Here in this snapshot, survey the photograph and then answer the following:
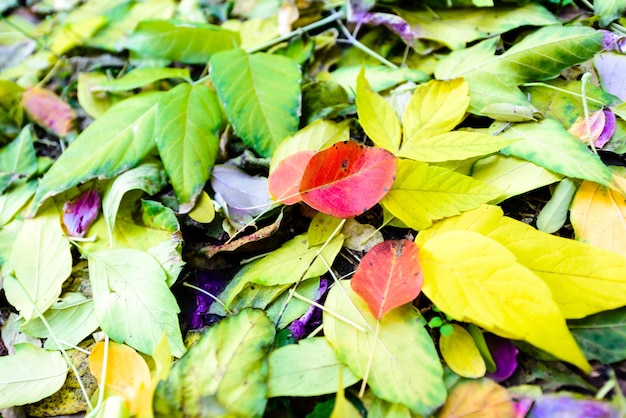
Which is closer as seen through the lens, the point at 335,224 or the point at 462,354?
the point at 462,354

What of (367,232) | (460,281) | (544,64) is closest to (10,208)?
(367,232)

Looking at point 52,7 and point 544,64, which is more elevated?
point 52,7

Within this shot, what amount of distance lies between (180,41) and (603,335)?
0.74m

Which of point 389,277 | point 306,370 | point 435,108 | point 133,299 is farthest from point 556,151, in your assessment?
point 133,299

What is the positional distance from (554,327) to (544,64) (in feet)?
Answer: 1.25

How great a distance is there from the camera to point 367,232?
1.91 ft

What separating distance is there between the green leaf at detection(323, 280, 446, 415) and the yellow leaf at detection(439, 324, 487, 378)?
0.02m

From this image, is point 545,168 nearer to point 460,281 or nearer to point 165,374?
point 460,281

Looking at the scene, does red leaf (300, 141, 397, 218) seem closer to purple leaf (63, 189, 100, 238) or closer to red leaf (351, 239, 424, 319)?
red leaf (351, 239, 424, 319)

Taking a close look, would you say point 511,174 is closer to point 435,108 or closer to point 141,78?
point 435,108

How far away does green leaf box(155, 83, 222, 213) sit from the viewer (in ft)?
2.03

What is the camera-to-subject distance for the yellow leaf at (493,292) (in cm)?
40

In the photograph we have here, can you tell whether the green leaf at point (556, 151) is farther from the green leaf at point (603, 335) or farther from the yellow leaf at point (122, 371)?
the yellow leaf at point (122, 371)

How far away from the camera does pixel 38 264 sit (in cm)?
62
